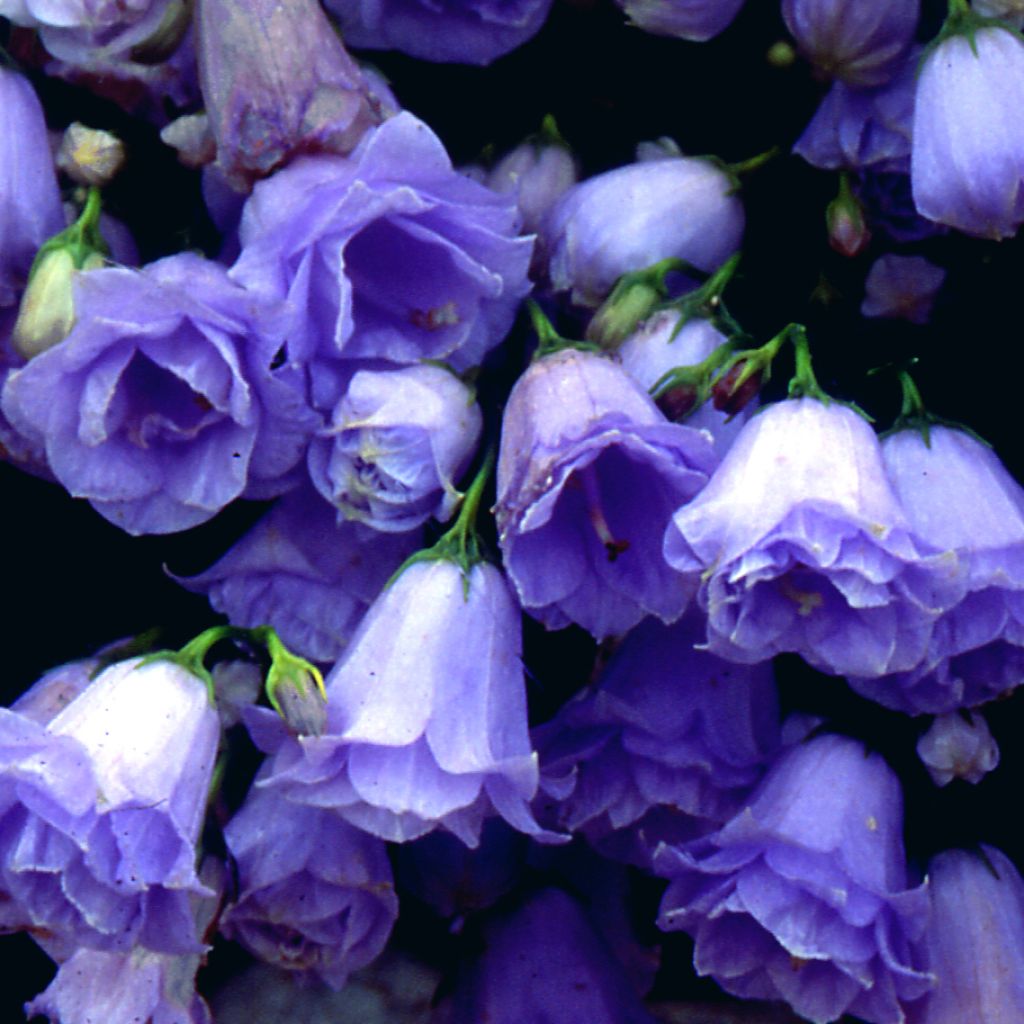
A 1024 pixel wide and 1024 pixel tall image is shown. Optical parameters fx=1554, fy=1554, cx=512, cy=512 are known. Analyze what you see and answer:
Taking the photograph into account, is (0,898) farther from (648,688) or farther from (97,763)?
(648,688)

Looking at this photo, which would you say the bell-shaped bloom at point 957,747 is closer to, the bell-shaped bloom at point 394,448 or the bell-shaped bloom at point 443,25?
the bell-shaped bloom at point 394,448

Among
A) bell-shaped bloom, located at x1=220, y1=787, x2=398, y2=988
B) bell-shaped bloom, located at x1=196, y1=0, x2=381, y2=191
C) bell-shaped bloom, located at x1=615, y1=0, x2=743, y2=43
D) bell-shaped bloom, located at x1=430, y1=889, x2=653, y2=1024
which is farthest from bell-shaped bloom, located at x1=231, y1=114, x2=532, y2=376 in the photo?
bell-shaped bloom, located at x1=430, y1=889, x2=653, y2=1024

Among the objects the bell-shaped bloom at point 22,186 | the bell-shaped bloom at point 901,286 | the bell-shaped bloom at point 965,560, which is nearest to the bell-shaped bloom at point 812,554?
the bell-shaped bloom at point 965,560

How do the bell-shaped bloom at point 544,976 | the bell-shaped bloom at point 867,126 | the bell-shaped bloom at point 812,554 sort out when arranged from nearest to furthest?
the bell-shaped bloom at point 812,554 < the bell-shaped bloom at point 867,126 < the bell-shaped bloom at point 544,976

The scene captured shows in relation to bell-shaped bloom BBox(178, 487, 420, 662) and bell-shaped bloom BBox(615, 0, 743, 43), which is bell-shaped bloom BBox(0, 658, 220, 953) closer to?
bell-shaped bloom BBox(178, 487, 420, 662)

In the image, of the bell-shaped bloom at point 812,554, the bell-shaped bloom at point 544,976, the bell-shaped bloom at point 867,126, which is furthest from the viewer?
the bell-shaped bloom at point 544,976

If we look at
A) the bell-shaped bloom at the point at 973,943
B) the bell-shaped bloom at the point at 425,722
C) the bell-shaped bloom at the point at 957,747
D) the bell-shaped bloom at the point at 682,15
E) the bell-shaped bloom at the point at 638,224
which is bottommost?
the bell-shaped bloom at the point at 973,943

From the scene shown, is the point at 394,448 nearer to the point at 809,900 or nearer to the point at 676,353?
the point at 676,353
